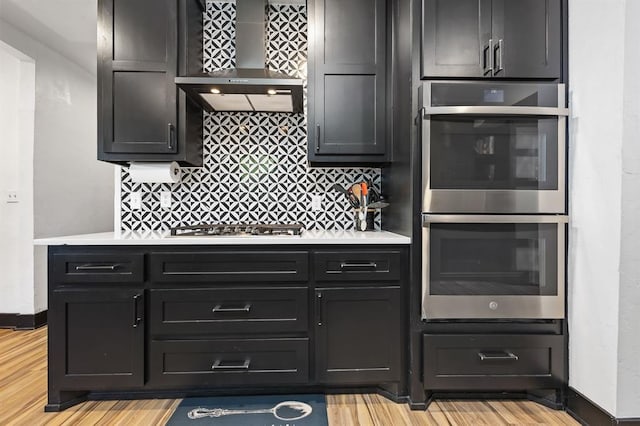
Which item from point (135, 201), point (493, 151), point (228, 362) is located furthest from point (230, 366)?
point (493, 151)

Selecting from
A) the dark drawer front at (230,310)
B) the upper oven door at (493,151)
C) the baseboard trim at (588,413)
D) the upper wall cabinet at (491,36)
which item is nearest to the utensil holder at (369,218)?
the upper oven door at (493,151)

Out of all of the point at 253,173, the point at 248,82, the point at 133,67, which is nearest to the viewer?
the point at 248,82

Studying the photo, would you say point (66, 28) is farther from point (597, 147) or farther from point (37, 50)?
point (597, 147)

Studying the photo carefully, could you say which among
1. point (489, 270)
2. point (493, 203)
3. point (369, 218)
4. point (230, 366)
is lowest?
point (230, 366)

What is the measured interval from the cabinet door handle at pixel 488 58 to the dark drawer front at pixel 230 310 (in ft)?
5.08

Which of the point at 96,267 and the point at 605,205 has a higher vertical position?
the point at 605,205

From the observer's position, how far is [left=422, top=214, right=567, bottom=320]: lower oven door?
172 centimetres

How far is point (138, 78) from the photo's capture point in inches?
80.0

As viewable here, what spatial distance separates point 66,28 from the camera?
2.79 metres

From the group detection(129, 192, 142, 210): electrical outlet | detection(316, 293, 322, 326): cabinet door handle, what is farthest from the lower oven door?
detection(129, 192, 142, 210): electrical outlet

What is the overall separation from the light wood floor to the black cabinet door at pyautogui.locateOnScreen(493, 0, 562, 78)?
6.00ft

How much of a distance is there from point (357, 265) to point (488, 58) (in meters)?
1.32

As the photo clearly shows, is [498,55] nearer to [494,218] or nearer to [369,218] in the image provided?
[494,218]

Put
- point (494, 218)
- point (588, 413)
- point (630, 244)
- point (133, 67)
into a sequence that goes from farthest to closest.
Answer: point (133, 67), point (494, 218), point (588, 413), point (630, 244)
